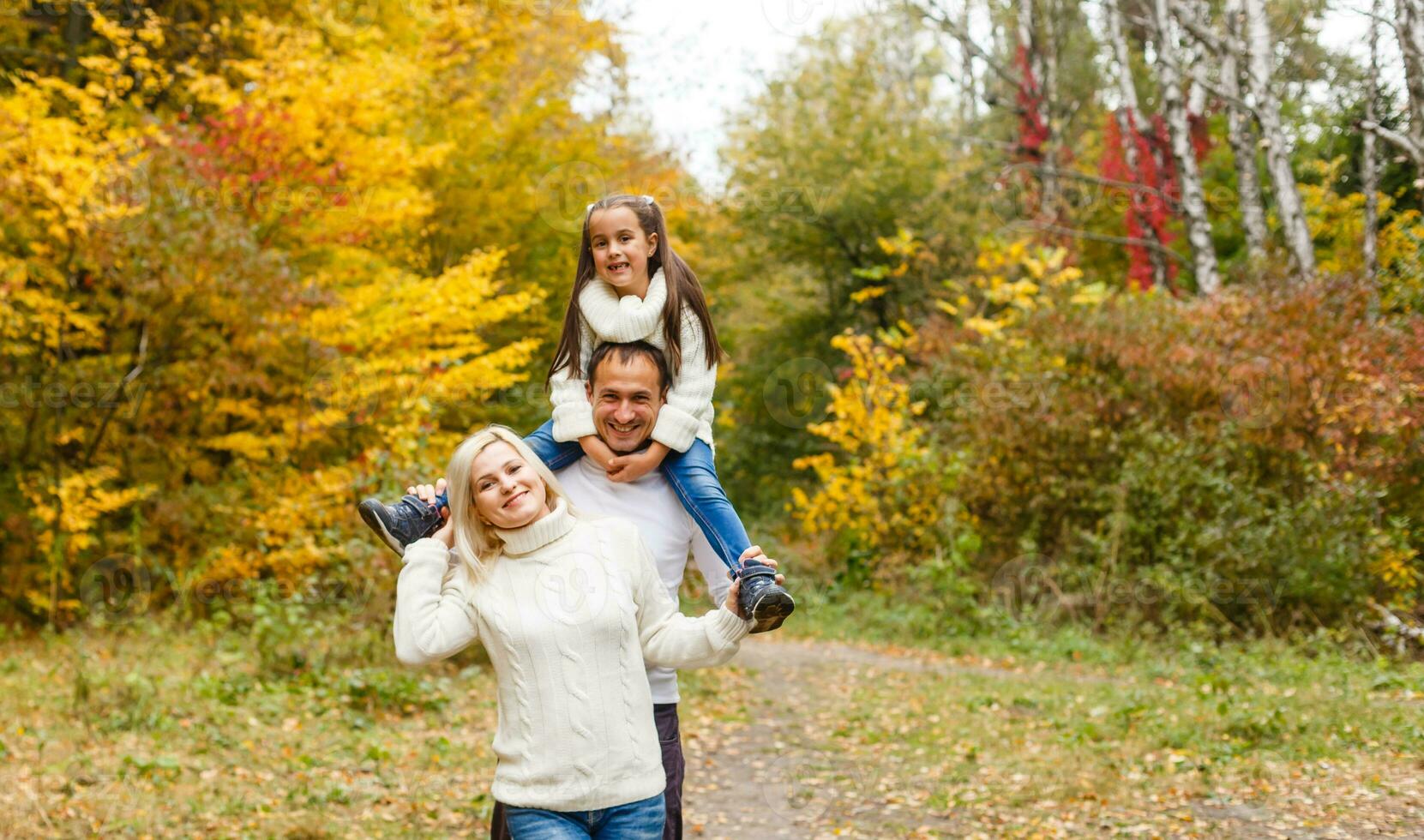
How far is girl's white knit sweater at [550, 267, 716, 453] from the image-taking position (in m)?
2.71

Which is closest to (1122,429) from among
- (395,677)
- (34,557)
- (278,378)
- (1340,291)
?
(1340,291)

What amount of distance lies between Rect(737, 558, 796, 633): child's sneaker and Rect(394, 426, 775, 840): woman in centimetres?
3

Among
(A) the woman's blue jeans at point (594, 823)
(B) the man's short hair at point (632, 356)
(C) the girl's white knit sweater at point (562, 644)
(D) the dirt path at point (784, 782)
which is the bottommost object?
(D) the dirt path at point (784, 782)

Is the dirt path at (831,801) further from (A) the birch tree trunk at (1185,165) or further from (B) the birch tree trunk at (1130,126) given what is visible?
(B) the birch tree trunk at (1130,126)

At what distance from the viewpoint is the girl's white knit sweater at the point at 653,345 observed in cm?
271

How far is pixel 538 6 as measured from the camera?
49.0 ft

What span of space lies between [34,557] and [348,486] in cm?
295

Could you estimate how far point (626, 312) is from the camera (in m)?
2.76

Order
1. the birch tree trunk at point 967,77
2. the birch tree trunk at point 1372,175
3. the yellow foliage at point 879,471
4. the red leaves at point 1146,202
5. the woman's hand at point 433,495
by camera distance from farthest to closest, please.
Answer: the red leaves at point 1146,202, the birch tree trunk at point 967,77, the yellow foliage at point 879,471, the birch tree trunk at point 1372,175, the woman's hand at point 433,495

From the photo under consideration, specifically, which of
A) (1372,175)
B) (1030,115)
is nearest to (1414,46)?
(1372,175)

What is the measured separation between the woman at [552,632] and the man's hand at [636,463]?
0.20 m

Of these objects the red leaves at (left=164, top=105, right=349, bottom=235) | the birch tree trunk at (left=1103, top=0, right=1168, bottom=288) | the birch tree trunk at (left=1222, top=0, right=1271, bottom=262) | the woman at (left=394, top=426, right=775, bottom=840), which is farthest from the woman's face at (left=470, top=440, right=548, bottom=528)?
the birch tree trunk at (left=1103, top=0, right=1168, bottom=288)

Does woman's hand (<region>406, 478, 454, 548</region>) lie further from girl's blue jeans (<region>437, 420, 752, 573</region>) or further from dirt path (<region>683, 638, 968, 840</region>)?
dirt path (<region>683, 638, 968, 840</region>)

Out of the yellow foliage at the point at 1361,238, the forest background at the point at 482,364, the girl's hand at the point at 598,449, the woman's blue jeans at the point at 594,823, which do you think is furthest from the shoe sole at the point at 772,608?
the yellow foliage at the point at 1361,238
